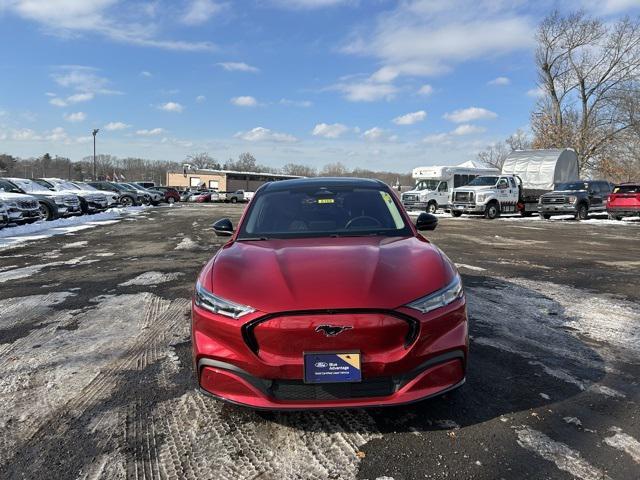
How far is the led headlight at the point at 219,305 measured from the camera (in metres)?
2.58

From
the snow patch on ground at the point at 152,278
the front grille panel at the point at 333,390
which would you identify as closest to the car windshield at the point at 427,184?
the snow patch on ground at the point at 152,278

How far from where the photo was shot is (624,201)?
22016 mm

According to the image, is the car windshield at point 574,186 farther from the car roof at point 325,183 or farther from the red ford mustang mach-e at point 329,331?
the red ford mustang mach-e at point 329,331

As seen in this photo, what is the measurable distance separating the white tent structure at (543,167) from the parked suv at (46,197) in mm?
24996

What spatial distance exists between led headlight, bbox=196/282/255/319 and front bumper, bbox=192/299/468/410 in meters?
0.06

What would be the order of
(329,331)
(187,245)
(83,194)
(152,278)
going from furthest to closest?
(83,194) → (187,245) → (152,278) → (329,331)

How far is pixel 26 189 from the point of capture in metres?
18.9

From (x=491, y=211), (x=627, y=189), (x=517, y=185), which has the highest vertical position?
(x=517, y=185)

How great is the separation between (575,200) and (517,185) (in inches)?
131

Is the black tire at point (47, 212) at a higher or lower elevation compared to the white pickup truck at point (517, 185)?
lower

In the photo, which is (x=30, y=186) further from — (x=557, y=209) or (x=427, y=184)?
(x=557, y=209)

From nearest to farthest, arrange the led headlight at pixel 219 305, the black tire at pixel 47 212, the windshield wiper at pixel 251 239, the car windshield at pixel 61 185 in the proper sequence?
1. the led headlight at pixel 219 305
2. the windshield wiper at pixel 251 239
3. the black tire at pixel 47 212
4. the car windshield at pixel 61 185

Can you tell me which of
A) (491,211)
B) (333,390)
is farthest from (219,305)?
(491,211)

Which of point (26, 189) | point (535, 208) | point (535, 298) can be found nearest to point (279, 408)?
point (535, 298)
